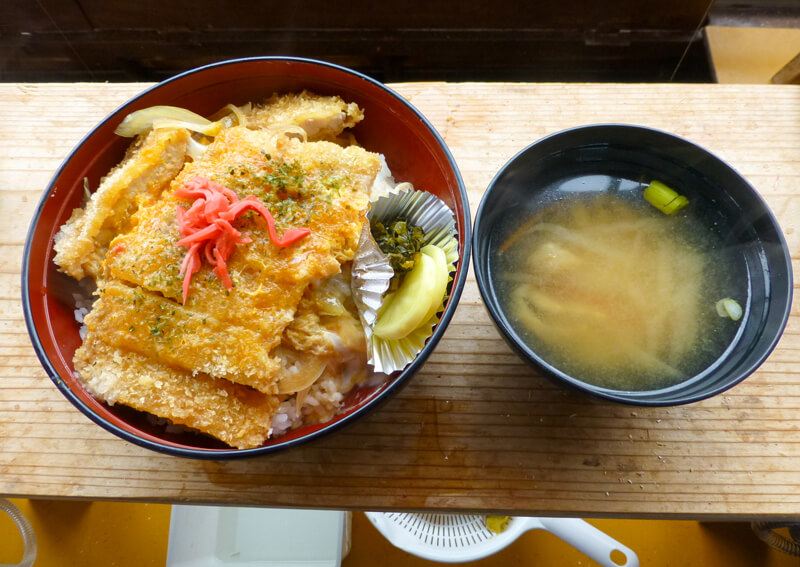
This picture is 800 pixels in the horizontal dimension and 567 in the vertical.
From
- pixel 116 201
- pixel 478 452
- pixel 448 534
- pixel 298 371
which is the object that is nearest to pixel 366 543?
pixel 448 534

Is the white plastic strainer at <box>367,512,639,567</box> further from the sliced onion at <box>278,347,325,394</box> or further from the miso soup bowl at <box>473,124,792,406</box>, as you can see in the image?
the sliced onion at <box>278,347,325,394</box>

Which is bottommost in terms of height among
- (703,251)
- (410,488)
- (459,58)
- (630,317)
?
(410,488)

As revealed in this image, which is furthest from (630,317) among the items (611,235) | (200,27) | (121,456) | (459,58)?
(200,27)

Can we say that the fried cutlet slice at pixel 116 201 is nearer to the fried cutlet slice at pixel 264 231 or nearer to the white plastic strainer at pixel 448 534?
the fried cutlet slice at pixel 264 231

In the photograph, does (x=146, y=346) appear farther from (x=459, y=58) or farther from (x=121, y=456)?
(x=459, y=58)

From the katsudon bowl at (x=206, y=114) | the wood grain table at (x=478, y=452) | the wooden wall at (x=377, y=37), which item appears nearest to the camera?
the katsudon bowl at (x=206, y=114)

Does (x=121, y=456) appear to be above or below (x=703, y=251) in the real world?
below

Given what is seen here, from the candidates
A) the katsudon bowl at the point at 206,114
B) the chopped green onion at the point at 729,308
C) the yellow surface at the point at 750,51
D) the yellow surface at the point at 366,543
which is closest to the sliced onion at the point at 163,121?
the katsudon bowl at the point at 206,114
